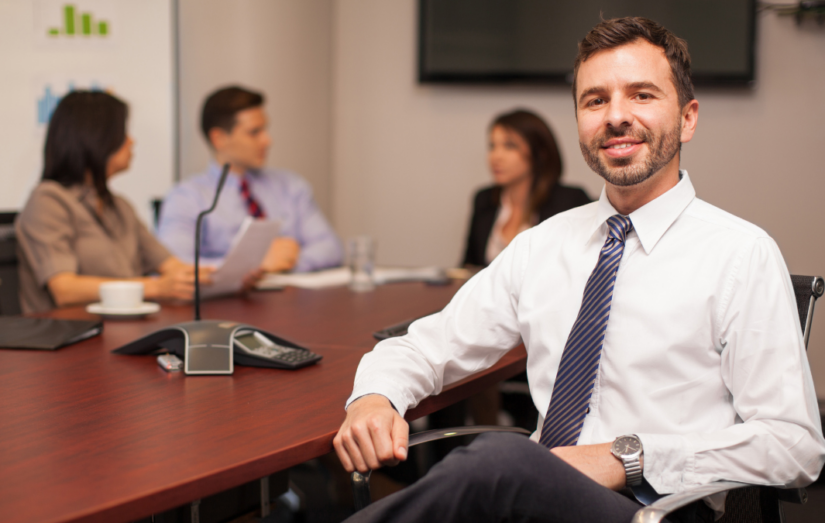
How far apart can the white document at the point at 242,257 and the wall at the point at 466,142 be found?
1.98m

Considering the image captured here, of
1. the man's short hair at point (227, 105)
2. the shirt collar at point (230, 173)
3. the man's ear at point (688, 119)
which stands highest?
the man's short hair at point (227, 105)

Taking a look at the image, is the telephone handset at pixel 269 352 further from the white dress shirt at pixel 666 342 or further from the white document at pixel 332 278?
the white document at pixel 332 278

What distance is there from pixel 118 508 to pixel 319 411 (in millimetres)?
422

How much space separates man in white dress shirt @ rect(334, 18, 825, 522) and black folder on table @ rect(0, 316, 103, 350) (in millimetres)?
685

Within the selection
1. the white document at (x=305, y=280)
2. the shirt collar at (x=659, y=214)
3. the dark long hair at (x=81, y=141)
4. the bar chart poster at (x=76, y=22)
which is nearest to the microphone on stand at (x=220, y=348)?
the shirt collar at (x=659, y=214)

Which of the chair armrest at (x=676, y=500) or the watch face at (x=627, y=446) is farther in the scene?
the watch face at (x=627, y=446)

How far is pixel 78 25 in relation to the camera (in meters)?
3.44

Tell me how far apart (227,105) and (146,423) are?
8.26 feet

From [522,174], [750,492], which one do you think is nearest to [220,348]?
[750,492]

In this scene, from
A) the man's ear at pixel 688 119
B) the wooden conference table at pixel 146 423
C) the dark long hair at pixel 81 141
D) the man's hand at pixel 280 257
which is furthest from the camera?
the man's hand at pixel 280 257

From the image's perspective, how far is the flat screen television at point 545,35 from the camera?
3584 mm

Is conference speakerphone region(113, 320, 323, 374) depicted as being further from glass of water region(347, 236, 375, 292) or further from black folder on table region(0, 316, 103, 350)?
glass of water region(347, 236, 375, 292)

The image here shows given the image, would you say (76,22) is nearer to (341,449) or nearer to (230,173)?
(230,173)

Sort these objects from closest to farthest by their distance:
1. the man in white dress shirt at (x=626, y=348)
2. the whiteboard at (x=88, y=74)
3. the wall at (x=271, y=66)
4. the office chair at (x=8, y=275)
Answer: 1. the man in white dress shirt at (x=626, y=348)
2. the office chair at (x=8, y=275)
3. the whiteboard at (x=88, y=74)
4. the wall at (x=271, y=66)
